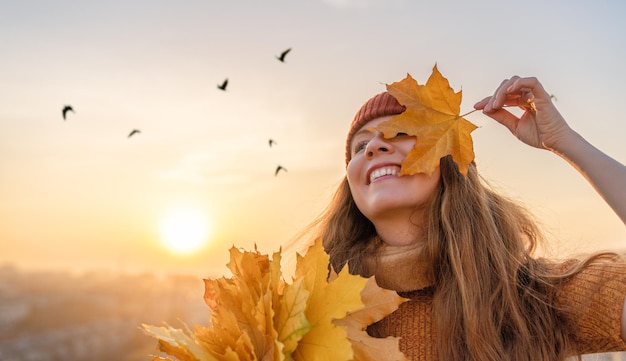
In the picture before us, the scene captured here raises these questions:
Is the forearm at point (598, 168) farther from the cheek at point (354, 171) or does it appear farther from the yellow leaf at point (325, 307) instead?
the yellow leaf at point (325, 307)

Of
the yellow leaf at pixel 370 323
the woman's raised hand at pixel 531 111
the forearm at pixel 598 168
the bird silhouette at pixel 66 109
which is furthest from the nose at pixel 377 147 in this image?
the bird silhouette at pixel 66 109

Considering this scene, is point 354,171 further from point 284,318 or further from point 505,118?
point 284,318

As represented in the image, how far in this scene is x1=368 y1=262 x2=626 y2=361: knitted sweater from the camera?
6.23 feet

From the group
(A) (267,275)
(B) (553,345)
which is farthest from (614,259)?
(A) (267,275)

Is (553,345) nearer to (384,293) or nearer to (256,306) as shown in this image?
(384,293)

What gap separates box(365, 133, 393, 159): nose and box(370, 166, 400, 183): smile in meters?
0.07

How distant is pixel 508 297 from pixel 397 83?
2.81 ft

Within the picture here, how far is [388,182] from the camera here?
230cm

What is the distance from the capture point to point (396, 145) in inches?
92.0

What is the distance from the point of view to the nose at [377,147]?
2355 millimetres

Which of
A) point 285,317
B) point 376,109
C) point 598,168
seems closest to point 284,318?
point 285,317

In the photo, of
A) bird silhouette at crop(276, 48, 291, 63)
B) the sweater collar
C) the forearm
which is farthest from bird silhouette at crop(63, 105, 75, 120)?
the forearm

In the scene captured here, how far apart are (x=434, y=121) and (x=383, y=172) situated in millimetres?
374

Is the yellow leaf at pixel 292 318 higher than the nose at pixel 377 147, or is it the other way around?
the nose at pixel 377 147
